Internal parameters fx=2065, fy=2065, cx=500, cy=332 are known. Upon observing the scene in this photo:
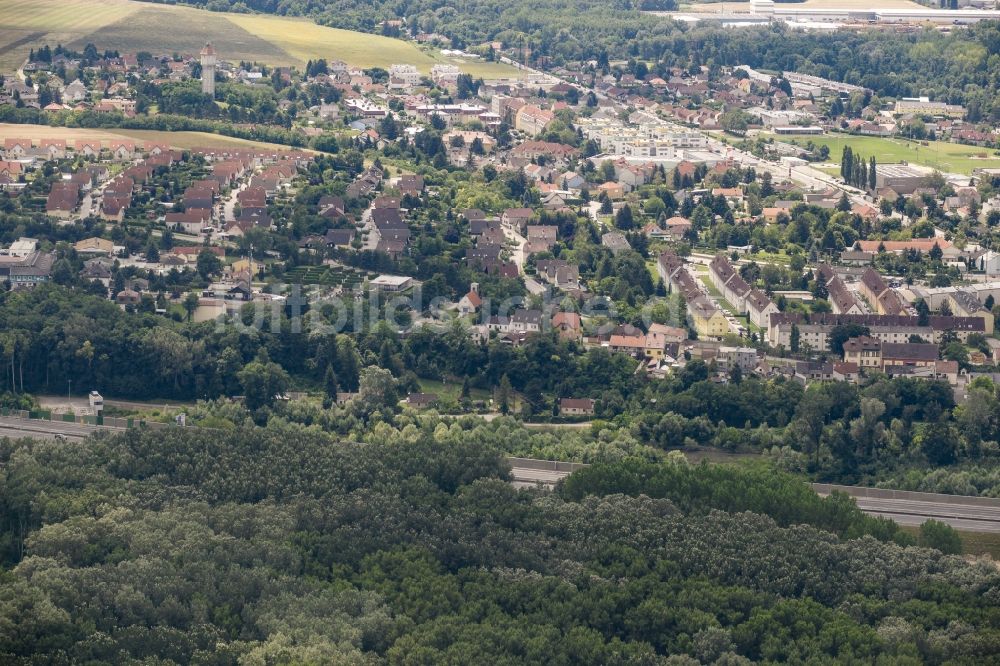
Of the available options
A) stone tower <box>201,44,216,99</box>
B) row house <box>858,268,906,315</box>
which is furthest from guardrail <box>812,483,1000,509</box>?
stone tower <box>201,44,216,99</box>

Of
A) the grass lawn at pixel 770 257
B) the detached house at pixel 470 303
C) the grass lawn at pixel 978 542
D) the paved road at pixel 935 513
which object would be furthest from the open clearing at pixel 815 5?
the grass lawn at pixel 978 542

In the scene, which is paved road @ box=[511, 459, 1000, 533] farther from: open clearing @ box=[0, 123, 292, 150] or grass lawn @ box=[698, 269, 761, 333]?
open clearing @ box=[0, 123, 292, 150]

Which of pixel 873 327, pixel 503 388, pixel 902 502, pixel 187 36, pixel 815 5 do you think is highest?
pixel 187 36

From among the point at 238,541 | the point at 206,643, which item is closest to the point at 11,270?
the point at 238,541

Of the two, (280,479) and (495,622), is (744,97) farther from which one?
(495,622)

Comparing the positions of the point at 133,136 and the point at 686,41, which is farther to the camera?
the point at 686,41

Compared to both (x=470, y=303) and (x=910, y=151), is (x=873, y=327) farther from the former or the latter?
(x=910, y=151)

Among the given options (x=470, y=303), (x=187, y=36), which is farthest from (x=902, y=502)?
(x=187, y=36)
